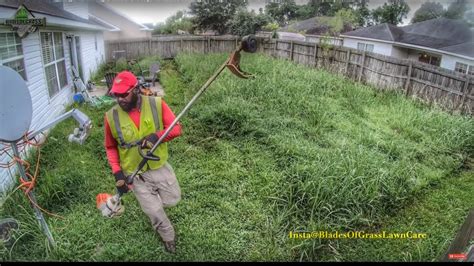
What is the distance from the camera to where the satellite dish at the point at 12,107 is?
1539 mm

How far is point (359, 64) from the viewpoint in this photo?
7328 millimetres

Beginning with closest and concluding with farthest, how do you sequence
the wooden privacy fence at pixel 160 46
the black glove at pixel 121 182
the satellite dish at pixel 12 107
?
the satellite dish at pixel 12 107 → the black glove at pixel 121 182 → the wooden privacy fence at pixel 160 46

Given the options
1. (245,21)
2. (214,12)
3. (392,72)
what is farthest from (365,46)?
(214,12)

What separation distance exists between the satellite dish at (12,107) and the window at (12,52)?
1.53m

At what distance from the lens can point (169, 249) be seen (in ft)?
6.84

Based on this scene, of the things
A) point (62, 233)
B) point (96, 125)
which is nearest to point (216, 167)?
point (62, 233)

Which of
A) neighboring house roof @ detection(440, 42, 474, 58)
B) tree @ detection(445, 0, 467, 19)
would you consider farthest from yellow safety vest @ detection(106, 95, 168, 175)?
neighboring house roof @ detection(440, 42, 474, 58)

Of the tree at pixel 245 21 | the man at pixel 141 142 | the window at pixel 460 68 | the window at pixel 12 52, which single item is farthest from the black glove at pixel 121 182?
the window at pixel 460 68

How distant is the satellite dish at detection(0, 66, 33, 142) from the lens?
154 centimetres

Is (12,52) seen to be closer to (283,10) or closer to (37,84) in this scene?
(37,84)

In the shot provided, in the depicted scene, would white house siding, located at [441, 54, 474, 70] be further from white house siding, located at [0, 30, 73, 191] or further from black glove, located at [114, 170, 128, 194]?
white house siding, located at [0, 30, 73, 191]

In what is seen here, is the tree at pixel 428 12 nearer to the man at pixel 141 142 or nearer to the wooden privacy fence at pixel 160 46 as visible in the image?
the man at pixel 141 142

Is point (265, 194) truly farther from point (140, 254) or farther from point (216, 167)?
point (140, 254)

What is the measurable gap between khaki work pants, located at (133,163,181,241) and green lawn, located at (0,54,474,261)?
21 cm
